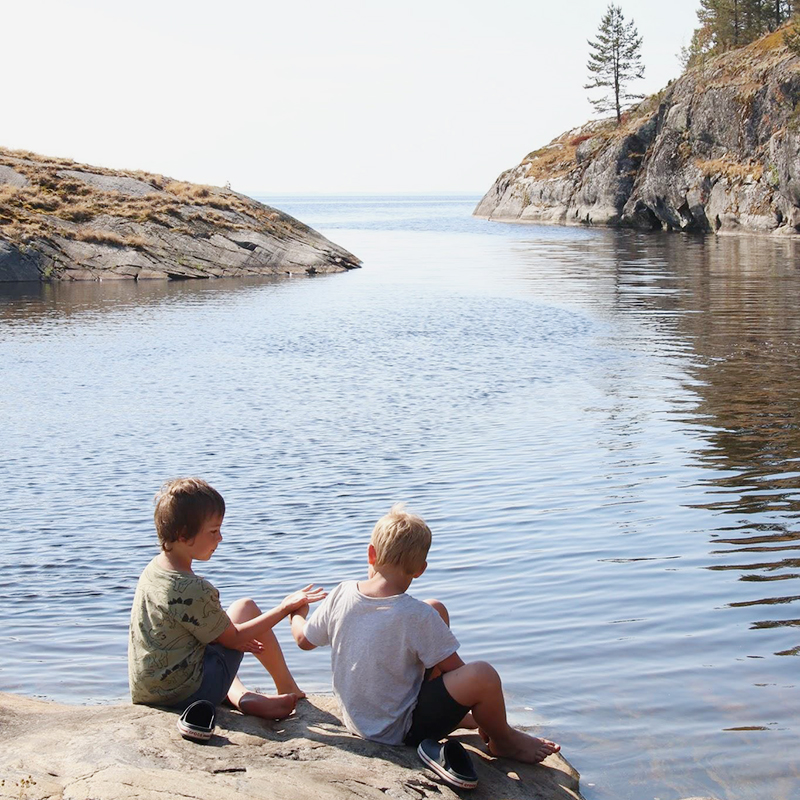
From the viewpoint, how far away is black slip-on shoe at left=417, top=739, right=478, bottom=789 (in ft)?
15.4

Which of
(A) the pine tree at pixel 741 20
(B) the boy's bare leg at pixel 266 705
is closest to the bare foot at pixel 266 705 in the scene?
(B) the boy's bare leg at pixel 266 705

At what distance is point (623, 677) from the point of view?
6672 millimetres

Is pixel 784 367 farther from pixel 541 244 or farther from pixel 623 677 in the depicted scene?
pixel 541 244

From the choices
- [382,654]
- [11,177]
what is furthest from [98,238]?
[382,654]

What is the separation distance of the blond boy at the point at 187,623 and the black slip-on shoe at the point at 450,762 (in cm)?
84

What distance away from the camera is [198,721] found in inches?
193

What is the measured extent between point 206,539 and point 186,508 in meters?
0.18

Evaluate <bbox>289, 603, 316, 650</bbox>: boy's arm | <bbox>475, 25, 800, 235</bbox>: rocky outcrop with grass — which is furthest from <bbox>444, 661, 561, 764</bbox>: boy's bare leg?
<bbox>475, 25, 800, 235</bbox>: rocky outcrop with grass

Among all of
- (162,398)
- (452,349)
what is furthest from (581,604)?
(452,349)

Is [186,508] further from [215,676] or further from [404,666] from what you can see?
[404,666]

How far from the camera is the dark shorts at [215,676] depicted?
5.32 metres

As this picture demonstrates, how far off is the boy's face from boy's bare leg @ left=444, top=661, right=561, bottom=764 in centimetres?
129

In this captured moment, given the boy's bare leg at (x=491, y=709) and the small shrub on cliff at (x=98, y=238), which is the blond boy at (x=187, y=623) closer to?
the boy's bare leg at (x=491, y=709)

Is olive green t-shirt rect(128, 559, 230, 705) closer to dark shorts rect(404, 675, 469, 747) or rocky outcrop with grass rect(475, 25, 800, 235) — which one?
dark shorts rect(404, 675, 469, 747)
